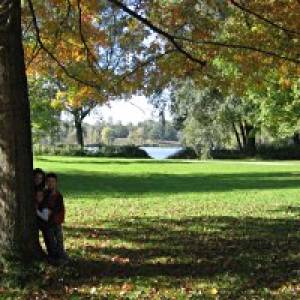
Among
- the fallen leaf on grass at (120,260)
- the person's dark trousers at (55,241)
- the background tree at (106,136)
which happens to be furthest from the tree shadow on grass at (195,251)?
the background tree at (106,136)

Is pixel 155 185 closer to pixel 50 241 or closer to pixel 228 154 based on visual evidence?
pixel 50 241

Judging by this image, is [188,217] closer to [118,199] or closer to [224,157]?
[118,199]

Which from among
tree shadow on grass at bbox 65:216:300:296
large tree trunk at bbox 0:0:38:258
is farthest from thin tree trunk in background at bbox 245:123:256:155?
large tree trunk at bbox 0:0:38:258

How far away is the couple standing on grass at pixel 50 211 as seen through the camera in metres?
8.11

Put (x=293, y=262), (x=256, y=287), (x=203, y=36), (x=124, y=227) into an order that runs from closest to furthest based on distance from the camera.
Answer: (x=256, y=287) < (x=293, y=262) < (x=124, y=227) < (x=203, y=36)

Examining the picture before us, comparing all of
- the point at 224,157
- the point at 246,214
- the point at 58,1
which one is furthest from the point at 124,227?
the point at 224,157

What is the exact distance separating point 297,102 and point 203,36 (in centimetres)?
2589

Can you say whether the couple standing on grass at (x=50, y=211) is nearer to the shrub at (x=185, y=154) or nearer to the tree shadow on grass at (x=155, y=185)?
the tree shadow on grass at (x=155, y=185)

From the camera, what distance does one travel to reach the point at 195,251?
9.63 metres

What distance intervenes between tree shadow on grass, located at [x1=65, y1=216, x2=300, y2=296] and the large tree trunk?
880 mm

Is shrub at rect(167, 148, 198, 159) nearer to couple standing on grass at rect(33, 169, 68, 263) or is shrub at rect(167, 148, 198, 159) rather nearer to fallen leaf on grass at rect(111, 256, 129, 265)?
fallen leaf on grass at rect(111, 256, 129, 265)

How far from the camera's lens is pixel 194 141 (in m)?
57.9

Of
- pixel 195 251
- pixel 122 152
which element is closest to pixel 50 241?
pixel 195 251

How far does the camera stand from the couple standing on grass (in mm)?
8109
